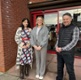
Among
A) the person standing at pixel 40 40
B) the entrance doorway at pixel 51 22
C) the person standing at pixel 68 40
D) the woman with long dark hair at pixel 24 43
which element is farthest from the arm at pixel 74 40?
the entrance doorway at pixel 51 22

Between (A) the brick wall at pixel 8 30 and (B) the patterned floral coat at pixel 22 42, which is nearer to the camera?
(B) the patterned floral coat at pixel 22 42

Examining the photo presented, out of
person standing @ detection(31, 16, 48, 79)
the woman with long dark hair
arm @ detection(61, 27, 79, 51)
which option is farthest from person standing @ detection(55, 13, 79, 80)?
the woman with long dark hair

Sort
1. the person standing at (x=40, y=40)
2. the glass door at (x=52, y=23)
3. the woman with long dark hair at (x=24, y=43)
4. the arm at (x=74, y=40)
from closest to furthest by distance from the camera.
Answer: the arm at (x=74, y=40), the person standing at (x=40, y=40), the woman with long dark hair at (x=24, y=43), the glass door at (x=52, y=23)

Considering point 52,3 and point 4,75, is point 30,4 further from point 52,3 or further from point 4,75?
point 4,75

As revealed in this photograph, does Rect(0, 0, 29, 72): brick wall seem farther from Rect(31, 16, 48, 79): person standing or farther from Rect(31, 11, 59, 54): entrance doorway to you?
Rect(31, 11, 59, 54): entrance doorway

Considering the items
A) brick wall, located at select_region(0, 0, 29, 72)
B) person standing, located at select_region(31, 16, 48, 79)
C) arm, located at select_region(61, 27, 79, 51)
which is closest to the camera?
arm, located at select_region(61, 27, 79, 51)

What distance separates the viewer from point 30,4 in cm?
531

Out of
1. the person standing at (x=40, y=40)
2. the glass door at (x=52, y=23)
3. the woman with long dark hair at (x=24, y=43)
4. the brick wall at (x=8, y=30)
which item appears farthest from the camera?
the glass door at (x=52, y=23)

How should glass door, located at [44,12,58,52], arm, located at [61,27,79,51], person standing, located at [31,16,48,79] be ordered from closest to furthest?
arm, located at [61,27,79,51], person standing, located at [31,16,48,79], glass door, located at [44,12,58,52]

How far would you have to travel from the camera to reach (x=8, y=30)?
390 cm

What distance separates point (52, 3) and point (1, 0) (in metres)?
2.21

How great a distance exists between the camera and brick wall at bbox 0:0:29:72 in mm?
3684

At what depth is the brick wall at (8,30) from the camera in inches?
145

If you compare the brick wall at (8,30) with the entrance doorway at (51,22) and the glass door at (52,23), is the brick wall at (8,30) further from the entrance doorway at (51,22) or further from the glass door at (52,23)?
the glass door at (52,23)
